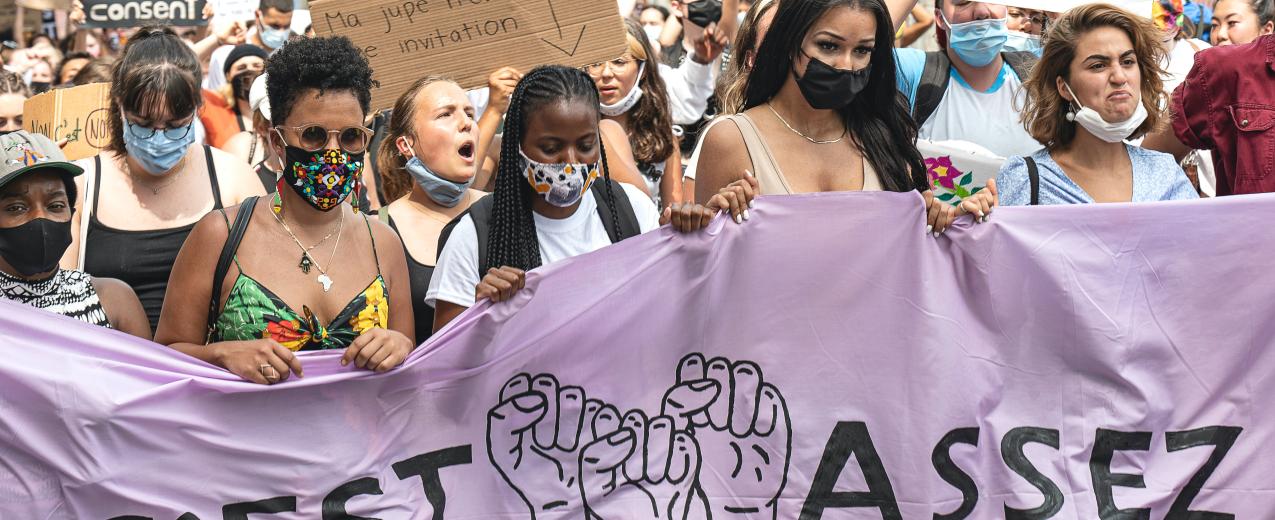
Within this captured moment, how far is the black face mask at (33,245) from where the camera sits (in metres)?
3.90

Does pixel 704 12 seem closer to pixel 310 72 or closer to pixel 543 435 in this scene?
pixel 310 72

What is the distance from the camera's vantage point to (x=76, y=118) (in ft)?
21.3

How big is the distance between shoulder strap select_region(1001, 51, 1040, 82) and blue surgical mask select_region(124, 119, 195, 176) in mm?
3172

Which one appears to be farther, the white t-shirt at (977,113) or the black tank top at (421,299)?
the white t-shirt at (977,113)

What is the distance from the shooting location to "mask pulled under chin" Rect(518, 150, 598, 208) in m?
3.97

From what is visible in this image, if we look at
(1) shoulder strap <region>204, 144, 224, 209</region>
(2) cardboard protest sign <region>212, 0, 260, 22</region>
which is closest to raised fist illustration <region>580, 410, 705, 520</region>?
(1) shoulder strap <region>204, 144, 224, 209</region>

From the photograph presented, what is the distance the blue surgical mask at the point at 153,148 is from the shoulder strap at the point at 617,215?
5.73 feet

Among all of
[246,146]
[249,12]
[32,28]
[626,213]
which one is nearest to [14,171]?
[626,213]

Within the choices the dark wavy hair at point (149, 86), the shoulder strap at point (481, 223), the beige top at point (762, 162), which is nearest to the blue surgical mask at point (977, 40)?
the beige top at point (762, 162)

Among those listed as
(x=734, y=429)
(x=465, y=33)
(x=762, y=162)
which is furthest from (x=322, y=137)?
(x=465, y=33)

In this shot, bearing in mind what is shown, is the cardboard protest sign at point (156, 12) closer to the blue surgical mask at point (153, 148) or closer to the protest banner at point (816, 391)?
the blue surgical mask at point (153, 148)

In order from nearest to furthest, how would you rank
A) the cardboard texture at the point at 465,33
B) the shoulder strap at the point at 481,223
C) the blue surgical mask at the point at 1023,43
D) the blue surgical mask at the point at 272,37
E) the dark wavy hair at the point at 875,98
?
the shoulder strap at the point at 481,223, the dark wavy hair at the point at 875,98, the cardboard texture at the point at 465,33, the blue surgical mask at the point at 1023,43, the blue surgical mask at the point at 272,37

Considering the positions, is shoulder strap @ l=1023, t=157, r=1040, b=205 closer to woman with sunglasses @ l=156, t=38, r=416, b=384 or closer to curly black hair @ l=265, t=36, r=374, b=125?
woman with sunglasses @ l=156, t=38, r=416, b=384

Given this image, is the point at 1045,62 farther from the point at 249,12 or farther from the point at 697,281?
the point at 249,12
